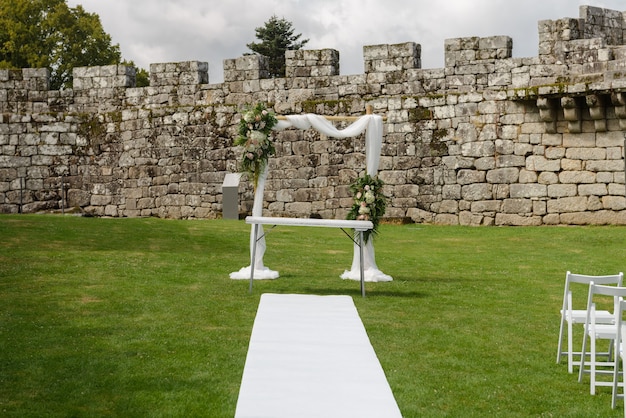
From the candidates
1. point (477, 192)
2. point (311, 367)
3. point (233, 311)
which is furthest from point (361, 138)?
point (311, 367)

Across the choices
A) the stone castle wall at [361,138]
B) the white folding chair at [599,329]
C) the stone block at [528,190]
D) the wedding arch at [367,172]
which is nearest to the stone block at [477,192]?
the stone castle wall at [361,138]

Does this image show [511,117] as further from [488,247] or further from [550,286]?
[550,286]

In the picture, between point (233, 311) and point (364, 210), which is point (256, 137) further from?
point (233, 311)

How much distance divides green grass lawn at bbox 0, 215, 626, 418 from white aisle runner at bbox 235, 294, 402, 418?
17 cm

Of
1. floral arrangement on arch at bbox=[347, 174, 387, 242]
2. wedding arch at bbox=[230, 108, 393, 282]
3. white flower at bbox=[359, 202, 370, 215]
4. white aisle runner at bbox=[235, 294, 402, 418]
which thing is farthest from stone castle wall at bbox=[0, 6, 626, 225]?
white aisle runner at bbox=[235, 294, 402, 418]

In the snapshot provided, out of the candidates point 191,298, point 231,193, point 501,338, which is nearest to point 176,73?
point 231,193

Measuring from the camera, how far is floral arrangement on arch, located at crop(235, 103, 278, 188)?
1304 cm

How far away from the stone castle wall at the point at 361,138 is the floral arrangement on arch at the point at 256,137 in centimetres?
646

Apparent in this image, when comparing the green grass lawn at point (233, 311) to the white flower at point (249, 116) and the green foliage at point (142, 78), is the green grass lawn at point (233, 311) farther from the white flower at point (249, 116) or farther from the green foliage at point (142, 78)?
the green foliage at point (142, 78)

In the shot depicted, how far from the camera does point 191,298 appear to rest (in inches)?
428

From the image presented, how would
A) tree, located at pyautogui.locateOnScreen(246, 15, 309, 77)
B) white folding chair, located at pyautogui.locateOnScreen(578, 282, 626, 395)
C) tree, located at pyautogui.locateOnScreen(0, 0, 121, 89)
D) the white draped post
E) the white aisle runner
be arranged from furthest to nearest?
tree, located at pyautogui.locateOnScreen(246, 15, 309, 77)
tree, located at pyautogui.locateOnScreen(0, 0, 121, 89)
the white draped post
white folding chair, located at pyautogui.locateOnScreen(578, 282, 626, 395)
the white aisle runner

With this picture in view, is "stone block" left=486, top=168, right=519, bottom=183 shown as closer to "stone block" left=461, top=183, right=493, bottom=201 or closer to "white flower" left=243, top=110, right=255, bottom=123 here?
"stone block" left=461, top=183, right=493, bottom=201

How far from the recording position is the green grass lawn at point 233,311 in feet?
23.0

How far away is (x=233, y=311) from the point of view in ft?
33.6
